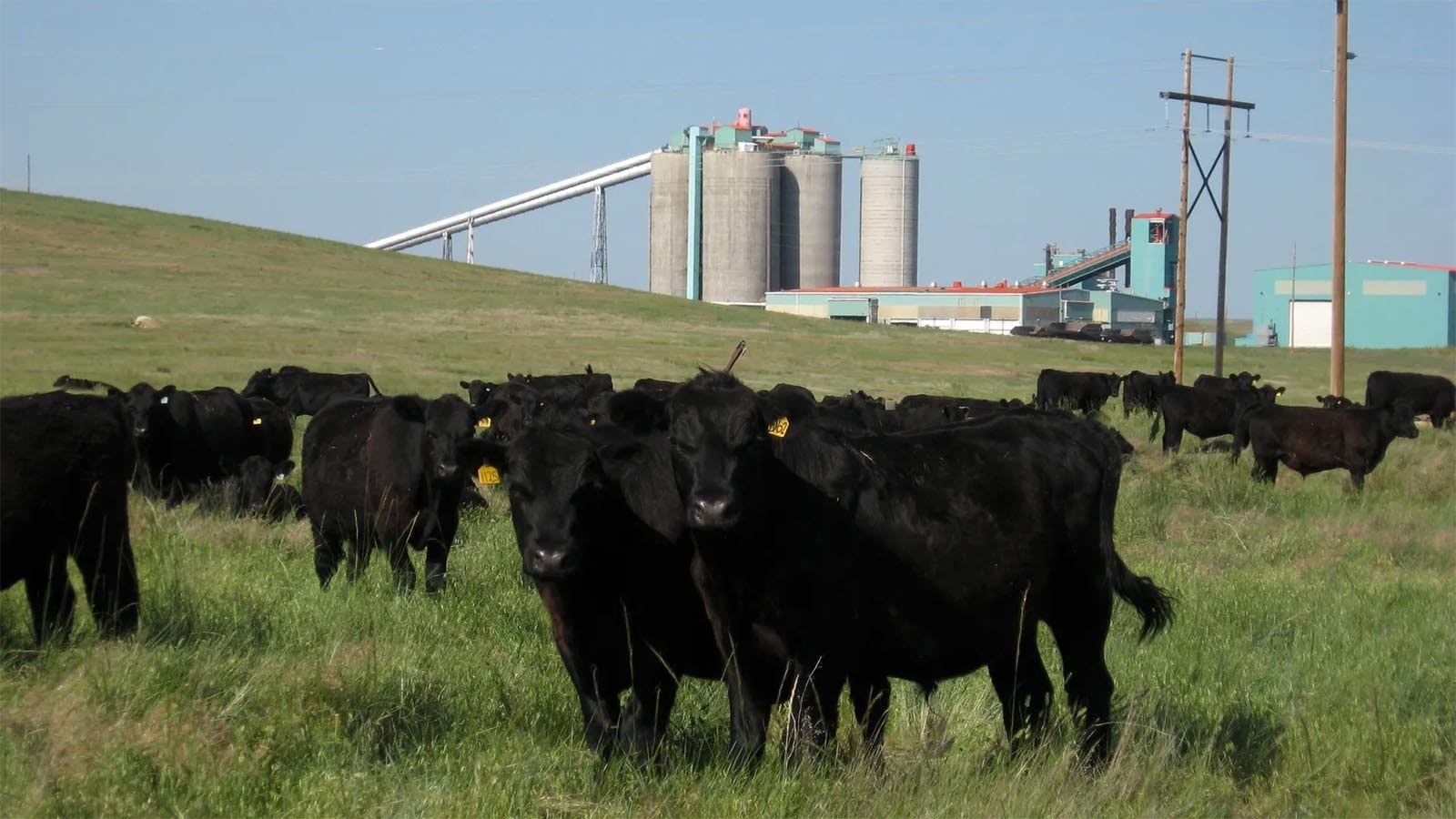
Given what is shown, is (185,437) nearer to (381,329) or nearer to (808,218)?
(381,329)

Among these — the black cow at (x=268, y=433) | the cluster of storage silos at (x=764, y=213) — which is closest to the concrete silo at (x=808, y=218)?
the cluster of storage silos at (x=764, y=213)

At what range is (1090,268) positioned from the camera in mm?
102375

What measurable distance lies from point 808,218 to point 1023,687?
88.8 m

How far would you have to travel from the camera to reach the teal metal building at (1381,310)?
279 feet

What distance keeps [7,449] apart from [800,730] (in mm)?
3800

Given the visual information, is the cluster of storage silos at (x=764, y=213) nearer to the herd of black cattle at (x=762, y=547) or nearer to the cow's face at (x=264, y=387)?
the cow's face at (x=264, y=387)

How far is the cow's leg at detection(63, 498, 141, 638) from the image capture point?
7.05 meters

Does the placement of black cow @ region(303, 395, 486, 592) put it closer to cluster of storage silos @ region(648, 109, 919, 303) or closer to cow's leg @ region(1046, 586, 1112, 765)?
cow's leg @ region(1046, 586, 1112, 765)

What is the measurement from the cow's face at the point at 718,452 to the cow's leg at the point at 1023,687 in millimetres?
1582

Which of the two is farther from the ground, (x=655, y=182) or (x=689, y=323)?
(x=655, y=182)

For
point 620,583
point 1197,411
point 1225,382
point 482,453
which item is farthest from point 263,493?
point 1225,382

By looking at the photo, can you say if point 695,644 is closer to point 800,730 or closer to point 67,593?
point 800,730

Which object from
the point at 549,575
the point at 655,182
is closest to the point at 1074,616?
the point at 549,575

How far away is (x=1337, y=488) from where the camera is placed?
62.5 feet
